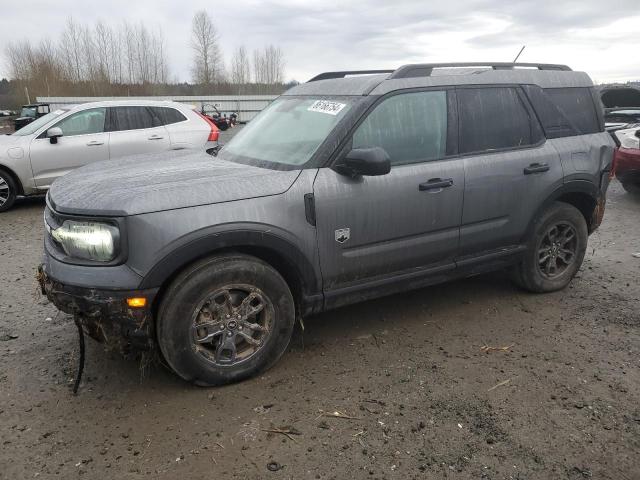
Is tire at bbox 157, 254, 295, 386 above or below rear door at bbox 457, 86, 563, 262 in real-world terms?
below

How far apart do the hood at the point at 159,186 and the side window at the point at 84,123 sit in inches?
206

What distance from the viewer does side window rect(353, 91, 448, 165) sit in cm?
349

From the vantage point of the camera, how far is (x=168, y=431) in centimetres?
276

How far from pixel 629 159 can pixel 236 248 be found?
7.75 m

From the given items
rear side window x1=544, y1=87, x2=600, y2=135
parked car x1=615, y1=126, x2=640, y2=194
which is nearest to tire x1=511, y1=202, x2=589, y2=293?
rear side window x1=544, y1=87, x2=600, y2=135

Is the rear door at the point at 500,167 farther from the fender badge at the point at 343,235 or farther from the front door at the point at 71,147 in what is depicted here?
the front door at the point at 71,147

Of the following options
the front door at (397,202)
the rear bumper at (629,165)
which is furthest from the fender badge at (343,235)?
the rear bumper at (629,165)

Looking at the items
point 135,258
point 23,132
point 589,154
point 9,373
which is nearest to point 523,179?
point 589,154

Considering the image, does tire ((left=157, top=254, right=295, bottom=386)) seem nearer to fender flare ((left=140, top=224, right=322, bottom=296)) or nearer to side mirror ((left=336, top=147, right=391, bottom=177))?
fender flare ((left=140, top=224, right=322, bottom=296))

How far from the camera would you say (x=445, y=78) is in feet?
12.6

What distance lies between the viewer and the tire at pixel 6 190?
7.92m

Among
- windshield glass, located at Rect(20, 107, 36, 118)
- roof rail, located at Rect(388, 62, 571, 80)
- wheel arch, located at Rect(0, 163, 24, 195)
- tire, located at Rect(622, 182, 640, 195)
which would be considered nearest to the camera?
roof rail, located at Rect(388, 62, 571, 80)

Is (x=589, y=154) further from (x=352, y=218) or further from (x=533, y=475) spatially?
(x=533, y=475)

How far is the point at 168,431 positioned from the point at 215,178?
144cm
